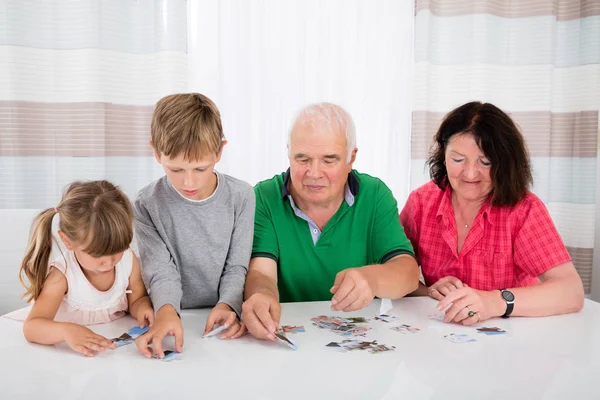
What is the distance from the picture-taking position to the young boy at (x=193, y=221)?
1.70 metres

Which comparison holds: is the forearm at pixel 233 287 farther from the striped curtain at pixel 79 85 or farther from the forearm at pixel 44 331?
the striped curtain at pixel 79 85

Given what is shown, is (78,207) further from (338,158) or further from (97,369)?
(338,158)

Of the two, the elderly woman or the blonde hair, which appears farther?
the elderly woman

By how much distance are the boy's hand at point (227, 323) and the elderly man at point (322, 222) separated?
0.23 m

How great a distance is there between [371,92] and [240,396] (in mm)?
2974

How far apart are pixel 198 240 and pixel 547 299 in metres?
1.16

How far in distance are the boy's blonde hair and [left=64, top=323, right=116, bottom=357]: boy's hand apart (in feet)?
1.82

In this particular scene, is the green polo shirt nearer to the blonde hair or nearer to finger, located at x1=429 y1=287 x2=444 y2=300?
finger, located at x1=429 y1=287 x2=444 y2=300

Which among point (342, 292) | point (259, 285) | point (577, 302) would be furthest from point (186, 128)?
point (577, 302)

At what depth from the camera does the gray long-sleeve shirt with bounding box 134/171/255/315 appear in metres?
1.81

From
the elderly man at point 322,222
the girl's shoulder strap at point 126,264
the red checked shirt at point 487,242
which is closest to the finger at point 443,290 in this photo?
the elderly man at point 322,222

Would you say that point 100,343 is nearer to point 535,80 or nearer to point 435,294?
point 435,294

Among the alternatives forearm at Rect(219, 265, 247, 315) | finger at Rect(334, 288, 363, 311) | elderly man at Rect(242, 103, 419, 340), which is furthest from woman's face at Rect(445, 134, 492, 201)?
forearm at Rect(219, 265, 247, 315)

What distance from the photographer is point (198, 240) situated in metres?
1.88
